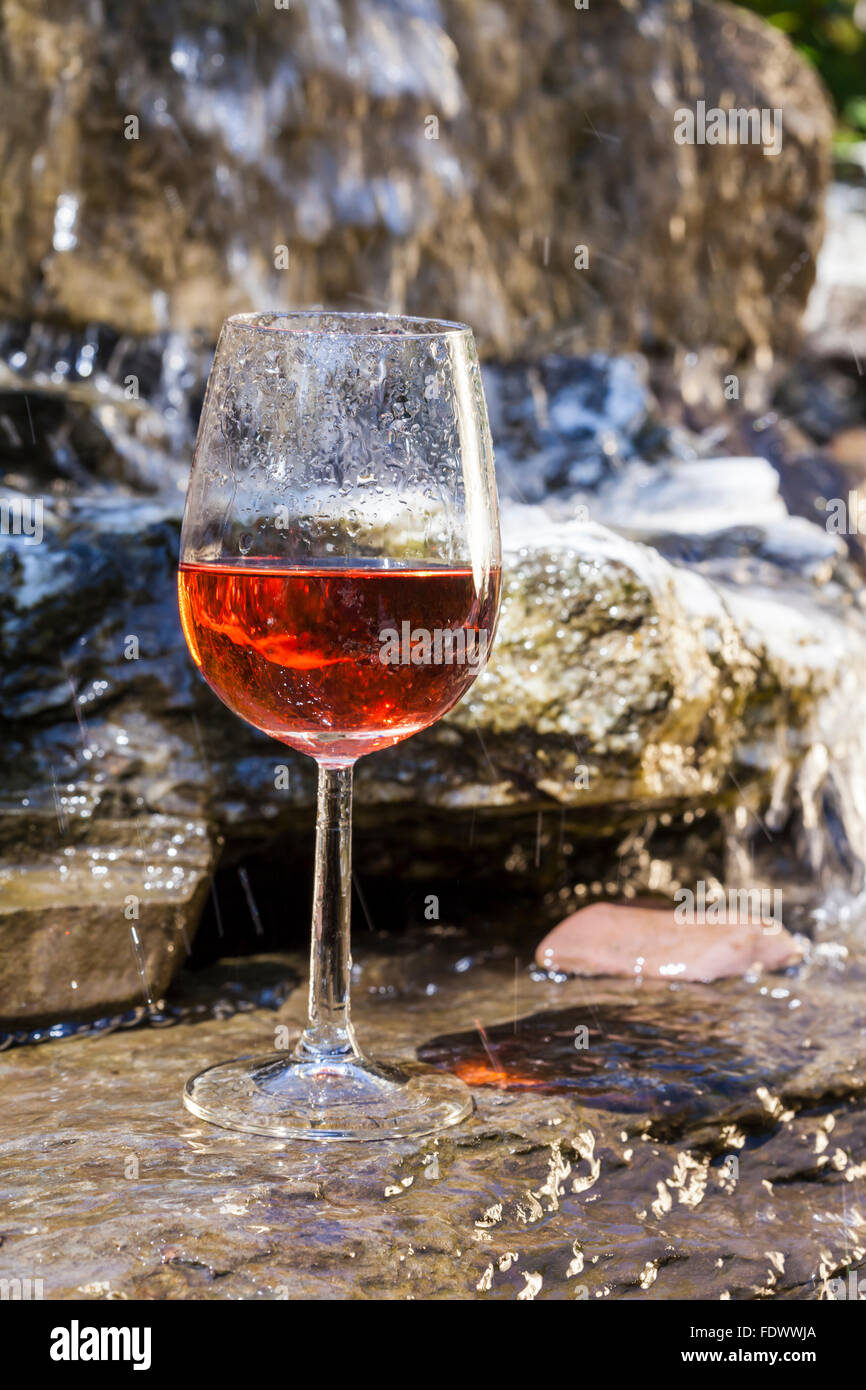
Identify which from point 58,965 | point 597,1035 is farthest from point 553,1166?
point 58,965

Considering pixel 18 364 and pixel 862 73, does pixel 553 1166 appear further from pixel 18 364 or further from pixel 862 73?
pixel 862 73

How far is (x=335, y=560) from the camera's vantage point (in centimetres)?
173

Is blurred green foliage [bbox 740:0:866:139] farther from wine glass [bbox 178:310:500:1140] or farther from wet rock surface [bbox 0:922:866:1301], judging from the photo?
wine glass [bbox 178:310:500:1140]

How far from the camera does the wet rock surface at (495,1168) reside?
4.76 feet

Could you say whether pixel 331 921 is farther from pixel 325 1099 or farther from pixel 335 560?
pixel 335 560

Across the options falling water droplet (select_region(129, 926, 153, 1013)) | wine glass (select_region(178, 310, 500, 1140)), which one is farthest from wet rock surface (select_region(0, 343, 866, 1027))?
wine glass (select_region(178, 310, 500, 1140))

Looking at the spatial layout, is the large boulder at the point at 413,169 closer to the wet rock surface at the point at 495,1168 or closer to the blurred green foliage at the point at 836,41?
the wet rock surface at the point at 495,1168

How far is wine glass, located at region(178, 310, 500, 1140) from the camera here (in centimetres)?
172

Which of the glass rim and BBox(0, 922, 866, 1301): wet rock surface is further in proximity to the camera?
the glass rim

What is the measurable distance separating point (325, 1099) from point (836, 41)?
12.8m

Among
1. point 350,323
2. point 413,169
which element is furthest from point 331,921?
point 413,169

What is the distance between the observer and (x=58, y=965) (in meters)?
2.26

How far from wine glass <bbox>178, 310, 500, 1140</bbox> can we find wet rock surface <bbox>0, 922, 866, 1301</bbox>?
4.9 inches
